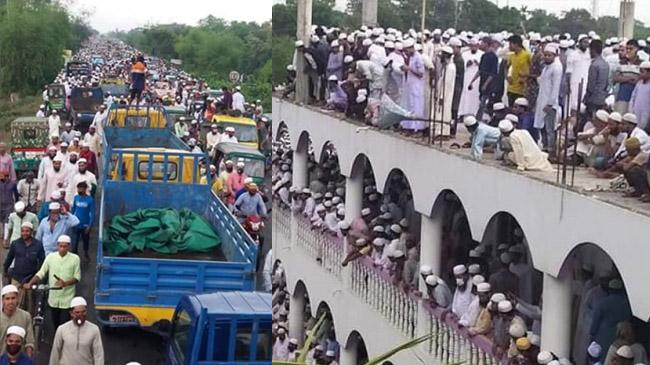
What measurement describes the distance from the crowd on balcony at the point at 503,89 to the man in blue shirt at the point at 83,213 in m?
0.87

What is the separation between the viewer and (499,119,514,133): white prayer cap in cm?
285

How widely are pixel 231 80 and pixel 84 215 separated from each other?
51cm

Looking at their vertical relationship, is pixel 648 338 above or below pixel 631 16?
below

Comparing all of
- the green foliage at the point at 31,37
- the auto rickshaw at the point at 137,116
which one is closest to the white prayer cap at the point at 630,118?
the auto rickshaw at the point at 137,116

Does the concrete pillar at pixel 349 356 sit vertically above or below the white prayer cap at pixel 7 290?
below

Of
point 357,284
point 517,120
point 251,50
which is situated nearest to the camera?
point 251,50

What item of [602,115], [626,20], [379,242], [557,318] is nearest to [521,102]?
[602,115]

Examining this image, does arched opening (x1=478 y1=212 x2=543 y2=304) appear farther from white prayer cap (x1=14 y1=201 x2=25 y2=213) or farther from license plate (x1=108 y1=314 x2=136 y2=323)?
white prayer cap (x1=14 y1=201 x2=25 y2=213)

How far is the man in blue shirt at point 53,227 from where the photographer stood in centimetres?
232

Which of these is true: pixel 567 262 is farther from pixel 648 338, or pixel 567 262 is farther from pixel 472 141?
pixel 472 141

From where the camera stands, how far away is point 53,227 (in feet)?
7.77

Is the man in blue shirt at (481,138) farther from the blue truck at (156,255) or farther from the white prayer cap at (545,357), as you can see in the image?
the blue truck at (156,255)

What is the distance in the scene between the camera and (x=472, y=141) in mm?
3123

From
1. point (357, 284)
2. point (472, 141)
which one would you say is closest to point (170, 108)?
point (472, 141)
